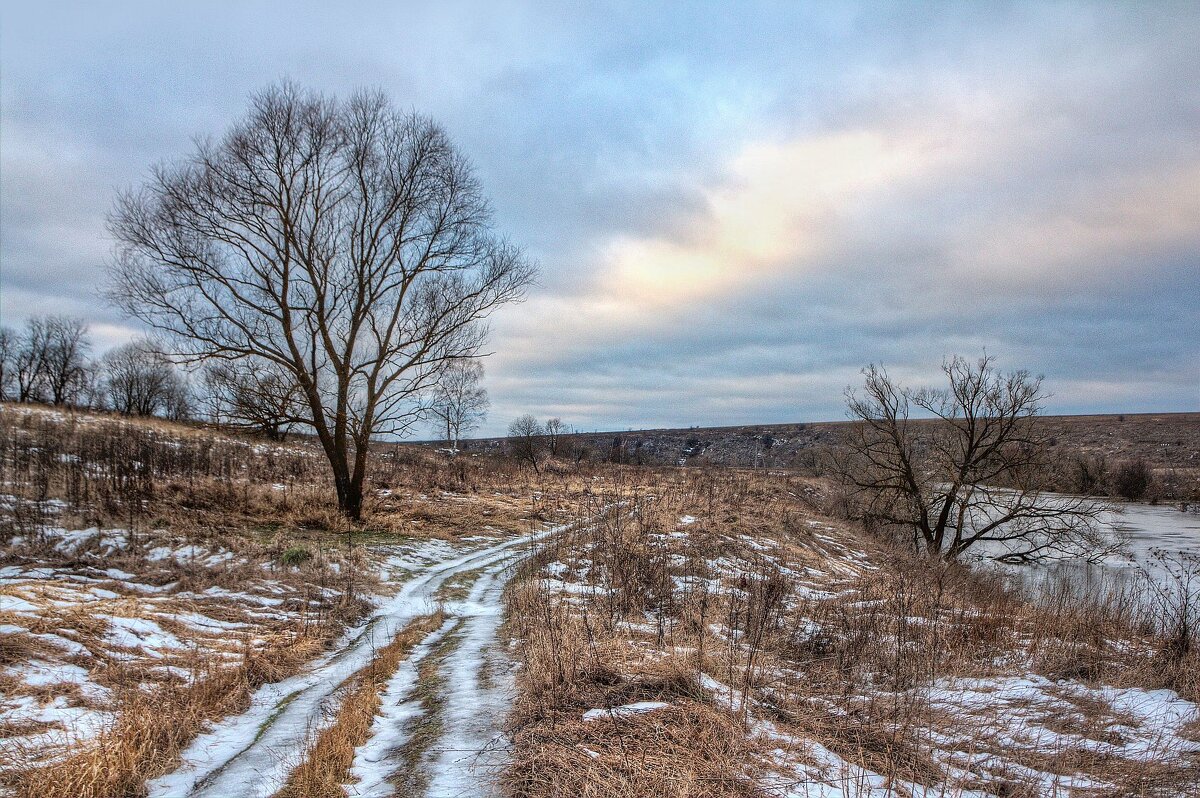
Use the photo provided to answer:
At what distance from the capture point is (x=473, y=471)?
2689 cm

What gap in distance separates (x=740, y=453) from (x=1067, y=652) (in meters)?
105

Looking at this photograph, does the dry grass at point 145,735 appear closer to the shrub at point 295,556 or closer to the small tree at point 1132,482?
the shrub at point 295,556

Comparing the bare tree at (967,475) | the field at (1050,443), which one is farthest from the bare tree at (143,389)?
the bare tree at (967,475)

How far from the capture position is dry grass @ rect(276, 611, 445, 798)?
389cm

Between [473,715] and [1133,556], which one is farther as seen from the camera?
[1133,556]

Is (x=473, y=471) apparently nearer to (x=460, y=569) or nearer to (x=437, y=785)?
(x=460, y=569)

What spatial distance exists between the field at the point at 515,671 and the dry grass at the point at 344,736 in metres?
0.03

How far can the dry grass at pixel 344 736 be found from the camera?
389 cm

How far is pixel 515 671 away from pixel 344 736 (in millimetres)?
1980

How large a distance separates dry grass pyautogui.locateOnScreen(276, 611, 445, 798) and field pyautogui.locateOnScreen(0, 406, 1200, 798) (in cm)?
3

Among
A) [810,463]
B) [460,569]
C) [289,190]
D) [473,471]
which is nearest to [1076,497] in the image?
[460,569]

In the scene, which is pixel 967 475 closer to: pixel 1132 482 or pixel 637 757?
pixel 637 757

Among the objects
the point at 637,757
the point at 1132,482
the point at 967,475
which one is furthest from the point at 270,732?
the point at 1132,482

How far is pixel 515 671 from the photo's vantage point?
6.18m
